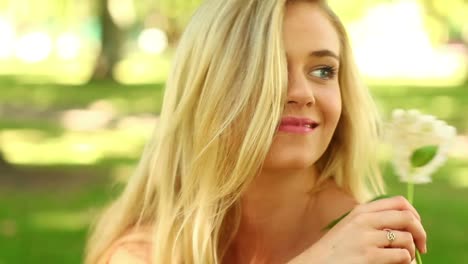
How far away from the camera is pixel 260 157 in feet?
8.23

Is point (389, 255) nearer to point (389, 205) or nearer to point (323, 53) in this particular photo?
point (389, 205)

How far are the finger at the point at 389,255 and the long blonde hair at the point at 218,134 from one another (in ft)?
1.14

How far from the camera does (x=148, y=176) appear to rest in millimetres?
2916

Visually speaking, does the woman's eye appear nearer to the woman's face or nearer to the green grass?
the woman's face

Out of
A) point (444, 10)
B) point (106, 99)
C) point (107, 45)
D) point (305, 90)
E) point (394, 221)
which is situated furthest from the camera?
point (444, 10)

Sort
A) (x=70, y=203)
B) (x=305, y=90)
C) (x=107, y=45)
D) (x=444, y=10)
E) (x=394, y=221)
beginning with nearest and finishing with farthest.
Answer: (x=394, y=221) < (x=305, y=90) < (x=70, y=203) < (x=107, y=45) < (x=444, y=10)

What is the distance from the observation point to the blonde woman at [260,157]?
2.46m

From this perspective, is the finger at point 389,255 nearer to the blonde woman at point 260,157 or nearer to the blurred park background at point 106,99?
the blonde woman at point 260,157

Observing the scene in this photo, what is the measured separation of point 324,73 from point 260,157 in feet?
0.83

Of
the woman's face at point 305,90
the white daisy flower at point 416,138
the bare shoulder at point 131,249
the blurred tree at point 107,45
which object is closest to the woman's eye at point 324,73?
the woman's face at point 305,90

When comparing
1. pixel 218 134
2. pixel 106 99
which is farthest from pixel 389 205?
pixel 106 99

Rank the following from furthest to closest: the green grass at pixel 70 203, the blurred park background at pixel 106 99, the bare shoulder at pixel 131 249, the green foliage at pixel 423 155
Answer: the blurred park background at pixel 106 99
the green grass at pixel 70 203
the bare shoulder at pixel 131 249
the green foliage at pixel 423 155

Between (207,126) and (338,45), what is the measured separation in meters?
0.37

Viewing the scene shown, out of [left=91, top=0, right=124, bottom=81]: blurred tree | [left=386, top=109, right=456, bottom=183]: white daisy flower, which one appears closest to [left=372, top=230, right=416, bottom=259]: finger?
[left=386, top=109, right=456, bottom=183]: white daisy flower
